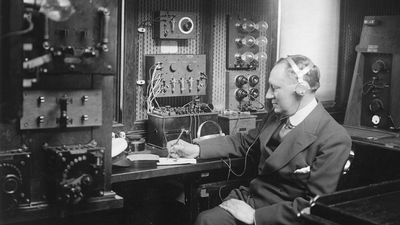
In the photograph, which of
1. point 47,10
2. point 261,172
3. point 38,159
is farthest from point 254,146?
point 47,10

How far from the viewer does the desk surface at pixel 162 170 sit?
3.23 m

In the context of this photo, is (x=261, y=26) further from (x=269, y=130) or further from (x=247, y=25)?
(x=269, y=130)

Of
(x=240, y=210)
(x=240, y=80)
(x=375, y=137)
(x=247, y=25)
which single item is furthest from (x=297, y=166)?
(x=247, y=25)

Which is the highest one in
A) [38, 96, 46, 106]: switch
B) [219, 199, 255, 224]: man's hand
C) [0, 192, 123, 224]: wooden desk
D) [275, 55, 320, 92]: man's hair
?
[275, 55, 320, 92]: man's hair

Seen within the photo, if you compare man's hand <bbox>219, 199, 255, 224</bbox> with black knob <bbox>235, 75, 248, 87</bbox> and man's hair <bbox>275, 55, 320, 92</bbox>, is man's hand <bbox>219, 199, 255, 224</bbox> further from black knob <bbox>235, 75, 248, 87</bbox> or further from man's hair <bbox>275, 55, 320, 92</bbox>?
black knob <bbox>235, 75, 248, 87</bbox>

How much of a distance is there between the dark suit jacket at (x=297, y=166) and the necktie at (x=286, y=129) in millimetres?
65

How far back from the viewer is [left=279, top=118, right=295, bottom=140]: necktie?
11.6 ft

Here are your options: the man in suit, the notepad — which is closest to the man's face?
the man in suit

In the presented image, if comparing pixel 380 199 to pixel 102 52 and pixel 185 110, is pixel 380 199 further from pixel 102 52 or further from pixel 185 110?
pixel 185 110

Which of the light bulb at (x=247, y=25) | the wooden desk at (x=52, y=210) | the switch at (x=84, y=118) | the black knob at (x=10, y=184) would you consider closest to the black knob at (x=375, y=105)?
the light bulb at (x=247, y=25)

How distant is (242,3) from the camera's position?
15.4 ft

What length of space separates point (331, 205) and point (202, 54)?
7.20 feet

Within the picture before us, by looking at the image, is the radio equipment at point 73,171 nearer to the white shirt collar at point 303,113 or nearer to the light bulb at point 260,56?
the white shirt collar at point 303,113

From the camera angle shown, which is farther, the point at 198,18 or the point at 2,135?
the point at 198,18
